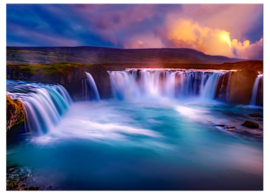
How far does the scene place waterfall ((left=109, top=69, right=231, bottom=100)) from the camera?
1092cm

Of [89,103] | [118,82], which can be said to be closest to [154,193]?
[89,103]

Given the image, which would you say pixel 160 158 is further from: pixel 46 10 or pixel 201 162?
pixel 46 10

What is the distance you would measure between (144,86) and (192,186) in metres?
9.91

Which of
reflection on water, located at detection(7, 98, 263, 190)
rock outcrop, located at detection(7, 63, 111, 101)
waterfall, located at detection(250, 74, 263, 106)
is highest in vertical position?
rock outcrop, located at detection(7, 63, 111, 101)

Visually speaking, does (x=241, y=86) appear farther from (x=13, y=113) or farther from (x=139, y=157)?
(x=13, y=113)

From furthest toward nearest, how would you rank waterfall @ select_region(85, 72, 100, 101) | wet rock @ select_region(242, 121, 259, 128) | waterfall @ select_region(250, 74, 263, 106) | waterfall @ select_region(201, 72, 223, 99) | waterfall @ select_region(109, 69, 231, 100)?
1. waterfall @ select_region(109, 69, 231, 100)
2. waterfall @ select_region(201, 72, 223, 99)
3. waterfall @ select_region(85, 72, 100, 101)
4. waterfall @ select_region(250, 74, 263, 106)
5. wet rock @ select_region(242, 121, 259, 128)

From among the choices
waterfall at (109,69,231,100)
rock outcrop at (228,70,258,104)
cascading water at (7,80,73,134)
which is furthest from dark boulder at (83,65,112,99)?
rock outcrop at (228,70,258,104)

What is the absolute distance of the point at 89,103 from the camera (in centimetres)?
863

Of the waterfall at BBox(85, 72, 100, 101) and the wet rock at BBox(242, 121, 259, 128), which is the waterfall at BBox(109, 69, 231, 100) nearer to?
the waterfall at BBox(85, 72, 100, 101)

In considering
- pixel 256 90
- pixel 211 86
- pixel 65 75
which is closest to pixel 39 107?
pixel 65 75

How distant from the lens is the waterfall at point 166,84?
10922mm

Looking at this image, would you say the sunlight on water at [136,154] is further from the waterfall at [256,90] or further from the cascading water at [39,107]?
the waterfall at [256,90]

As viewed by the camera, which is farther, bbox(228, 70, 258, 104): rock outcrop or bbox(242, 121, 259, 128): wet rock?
bbox(228, 70, 258, 104): rock outcrop

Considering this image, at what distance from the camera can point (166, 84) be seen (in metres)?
12.1
